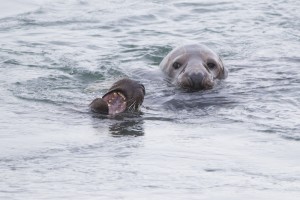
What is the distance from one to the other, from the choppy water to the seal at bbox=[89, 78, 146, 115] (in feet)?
0.42

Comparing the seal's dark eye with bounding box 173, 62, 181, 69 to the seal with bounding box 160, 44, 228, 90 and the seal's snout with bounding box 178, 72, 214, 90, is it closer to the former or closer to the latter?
the seal with bounding box 160, 44, 228, 90

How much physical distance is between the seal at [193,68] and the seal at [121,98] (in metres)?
1.10

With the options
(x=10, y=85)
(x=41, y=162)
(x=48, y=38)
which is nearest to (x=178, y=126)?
(x=41, y=162)

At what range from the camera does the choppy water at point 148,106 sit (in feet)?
20.9

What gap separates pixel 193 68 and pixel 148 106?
0.87 m

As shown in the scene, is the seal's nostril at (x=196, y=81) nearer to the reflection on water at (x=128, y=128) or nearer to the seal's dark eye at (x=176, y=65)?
the seal's dark eye at (x=176, y=65)

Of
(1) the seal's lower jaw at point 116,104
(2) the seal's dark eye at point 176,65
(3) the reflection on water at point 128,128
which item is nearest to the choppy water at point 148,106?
(3) the reflection on water at point 128,128

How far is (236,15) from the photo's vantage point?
14.9 m

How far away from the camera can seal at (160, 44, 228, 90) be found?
31.5 feet

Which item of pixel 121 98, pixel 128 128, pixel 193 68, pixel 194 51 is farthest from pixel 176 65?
pixel 128 128

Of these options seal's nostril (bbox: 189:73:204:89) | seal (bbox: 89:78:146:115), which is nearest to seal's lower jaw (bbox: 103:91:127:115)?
seal (bbox: 89:78:146:115)

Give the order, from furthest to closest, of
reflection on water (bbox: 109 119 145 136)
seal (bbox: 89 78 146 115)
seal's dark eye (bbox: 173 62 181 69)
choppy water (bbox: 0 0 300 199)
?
seal's dark eye (bbox: 173 62 181 69)
seal (bbox: 89 78 146 115)
reflection on water (bbox: 109 119 145 136)
choppy water (bbox: 0 0 300 199)

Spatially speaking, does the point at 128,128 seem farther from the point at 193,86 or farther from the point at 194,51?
the point at 194,51

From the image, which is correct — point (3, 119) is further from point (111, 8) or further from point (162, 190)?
point (111, 8)
